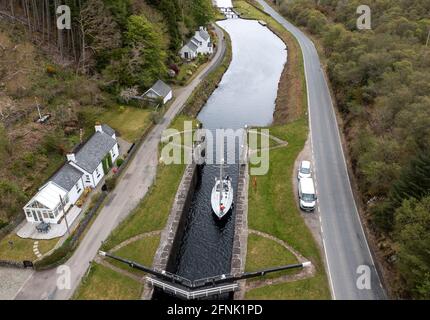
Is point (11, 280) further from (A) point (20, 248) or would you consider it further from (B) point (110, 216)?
(B) point (110, 216)

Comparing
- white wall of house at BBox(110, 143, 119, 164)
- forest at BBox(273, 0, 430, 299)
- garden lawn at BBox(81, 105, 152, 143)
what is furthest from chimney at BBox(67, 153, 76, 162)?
forest at BBox(273, 0, 430, 299)

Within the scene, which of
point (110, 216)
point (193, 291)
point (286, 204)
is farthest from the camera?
point (286, 204)

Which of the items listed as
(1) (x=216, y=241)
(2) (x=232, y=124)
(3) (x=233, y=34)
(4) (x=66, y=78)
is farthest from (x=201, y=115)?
(3) (x=233, y=34)

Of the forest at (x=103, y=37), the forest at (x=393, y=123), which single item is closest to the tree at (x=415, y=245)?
the forest at (x=393, y=123)

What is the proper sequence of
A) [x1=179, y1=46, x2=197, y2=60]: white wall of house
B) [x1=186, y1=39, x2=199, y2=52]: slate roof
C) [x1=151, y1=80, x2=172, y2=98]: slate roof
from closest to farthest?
[x1=151, y1=80, x2=172, y2=98]: slate roof
[x1=179, y1=46, x2=197, y2=60]: white wall of house
[x1=186, y1=39, x2=199, y2=52]: slate roof

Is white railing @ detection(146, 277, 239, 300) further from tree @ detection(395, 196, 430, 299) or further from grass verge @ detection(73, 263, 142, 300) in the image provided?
tree @ detection(395, 196, 430, 299)

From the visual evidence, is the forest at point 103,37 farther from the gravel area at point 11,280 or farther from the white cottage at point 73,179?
the gravel area at point 11,280

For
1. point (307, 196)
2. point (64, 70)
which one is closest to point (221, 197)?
point (307, 196)
